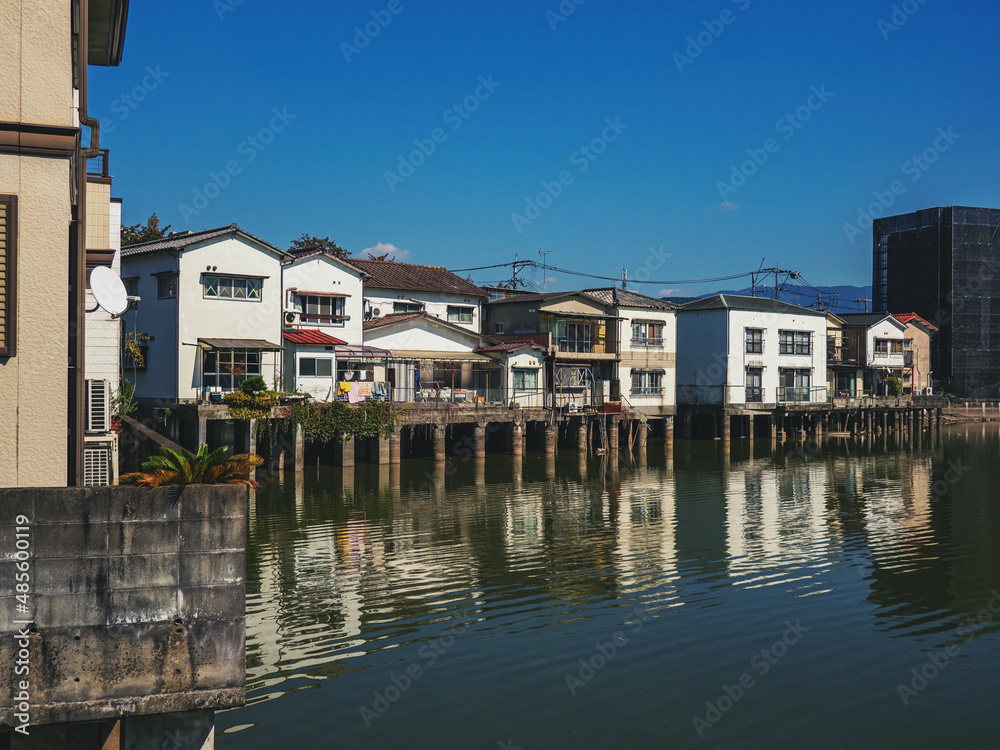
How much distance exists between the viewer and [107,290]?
12.3 metres

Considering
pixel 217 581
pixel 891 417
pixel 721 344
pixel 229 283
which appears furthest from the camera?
pixel 891 417

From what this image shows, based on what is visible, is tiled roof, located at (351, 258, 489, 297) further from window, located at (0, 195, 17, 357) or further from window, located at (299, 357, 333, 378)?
window, located at (0, 195, 17, 357)

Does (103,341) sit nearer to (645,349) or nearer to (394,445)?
(394,445)

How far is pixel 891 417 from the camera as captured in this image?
68.1m

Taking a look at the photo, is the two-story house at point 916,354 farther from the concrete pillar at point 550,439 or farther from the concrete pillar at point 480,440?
the concrete pillar at point 480,440

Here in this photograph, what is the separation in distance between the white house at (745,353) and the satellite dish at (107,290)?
4707 centimetres

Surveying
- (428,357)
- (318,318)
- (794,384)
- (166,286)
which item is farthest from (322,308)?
(794,384)

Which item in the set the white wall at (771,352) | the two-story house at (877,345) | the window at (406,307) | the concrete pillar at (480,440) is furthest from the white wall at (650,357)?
the two-story house at (877,345)

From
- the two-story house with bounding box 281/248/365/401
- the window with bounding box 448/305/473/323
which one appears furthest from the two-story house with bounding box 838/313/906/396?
the two-story house with bounding box 281/248/365/401

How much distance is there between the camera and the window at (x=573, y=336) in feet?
165

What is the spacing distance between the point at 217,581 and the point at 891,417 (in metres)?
69.1

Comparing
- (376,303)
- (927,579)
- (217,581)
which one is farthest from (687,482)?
(217,581)

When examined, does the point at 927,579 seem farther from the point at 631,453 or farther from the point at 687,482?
the point at 631,453

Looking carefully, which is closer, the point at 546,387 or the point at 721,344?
the point at 546,387
